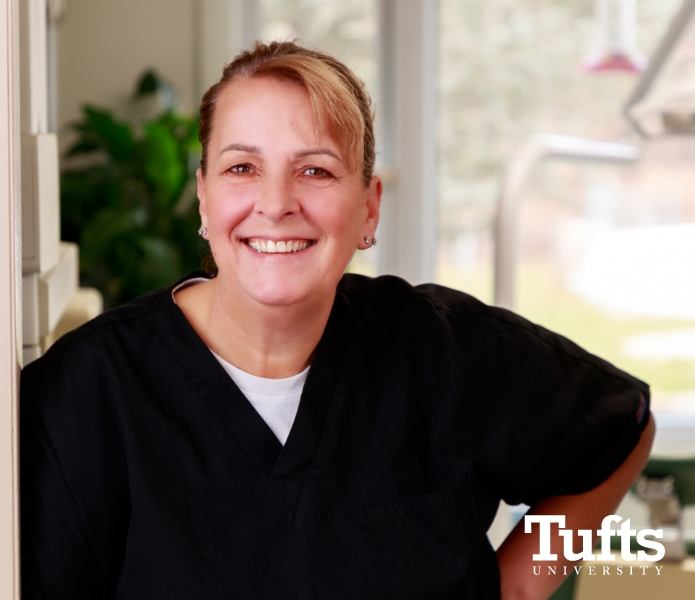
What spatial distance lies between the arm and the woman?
49 mm

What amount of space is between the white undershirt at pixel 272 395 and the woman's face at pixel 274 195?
102mm

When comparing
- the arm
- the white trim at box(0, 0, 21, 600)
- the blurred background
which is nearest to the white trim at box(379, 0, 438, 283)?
the blurred background

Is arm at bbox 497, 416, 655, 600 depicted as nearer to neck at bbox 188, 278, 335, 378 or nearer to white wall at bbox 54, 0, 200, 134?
neck at bbox 188, 278, 335, 378

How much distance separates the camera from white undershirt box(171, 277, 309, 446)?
52.5 inches

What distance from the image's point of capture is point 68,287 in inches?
68.9

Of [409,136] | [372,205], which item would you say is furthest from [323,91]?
[409,136]

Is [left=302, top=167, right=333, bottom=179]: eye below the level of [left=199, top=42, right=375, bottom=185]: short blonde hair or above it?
below

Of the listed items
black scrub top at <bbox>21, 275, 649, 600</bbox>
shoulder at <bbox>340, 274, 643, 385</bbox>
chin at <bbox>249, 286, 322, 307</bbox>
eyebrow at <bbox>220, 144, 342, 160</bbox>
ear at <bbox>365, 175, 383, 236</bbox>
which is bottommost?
black scrub top at <bbox>21, 275, 649, 600</bbox>

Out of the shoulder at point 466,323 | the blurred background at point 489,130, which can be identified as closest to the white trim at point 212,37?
the blurred background at point 489,130

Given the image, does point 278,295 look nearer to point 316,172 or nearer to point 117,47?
point 316,172

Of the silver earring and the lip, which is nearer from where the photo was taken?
the lip

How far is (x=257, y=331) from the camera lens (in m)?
1.34

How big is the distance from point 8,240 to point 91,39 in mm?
2735

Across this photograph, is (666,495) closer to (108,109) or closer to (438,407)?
(438,407)
